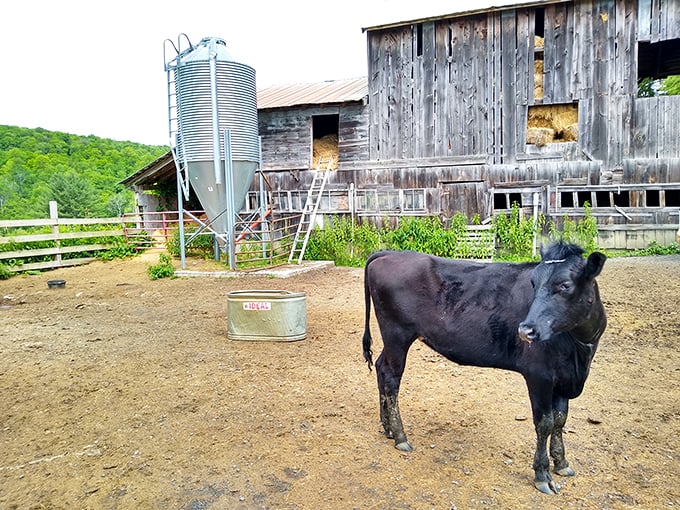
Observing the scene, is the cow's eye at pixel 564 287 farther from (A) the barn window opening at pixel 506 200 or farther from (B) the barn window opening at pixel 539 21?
(B) the barn window opening at pixel 539 21

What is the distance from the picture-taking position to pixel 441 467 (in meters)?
3.55

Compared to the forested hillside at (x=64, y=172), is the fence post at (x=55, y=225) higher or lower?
lower

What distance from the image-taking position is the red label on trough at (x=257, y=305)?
667 centimetres

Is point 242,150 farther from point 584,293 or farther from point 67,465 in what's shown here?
point 584,293

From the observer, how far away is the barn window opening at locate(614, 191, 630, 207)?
14.4 m

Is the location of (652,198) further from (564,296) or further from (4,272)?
(4,272)

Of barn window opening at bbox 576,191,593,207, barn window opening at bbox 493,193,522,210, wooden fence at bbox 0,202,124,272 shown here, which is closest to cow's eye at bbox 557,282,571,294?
barn window opening at bbox 493,193,522,210

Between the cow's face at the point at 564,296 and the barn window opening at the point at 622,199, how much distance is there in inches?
518

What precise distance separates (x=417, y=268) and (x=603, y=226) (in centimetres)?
1243

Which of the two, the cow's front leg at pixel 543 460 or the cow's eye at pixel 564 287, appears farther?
the cow's front leg at pixel 543 460

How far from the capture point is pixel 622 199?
14.5 m

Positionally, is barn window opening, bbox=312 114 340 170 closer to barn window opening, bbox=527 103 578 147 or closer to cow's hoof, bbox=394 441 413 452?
barn window opening, bbox=527 103 578 147

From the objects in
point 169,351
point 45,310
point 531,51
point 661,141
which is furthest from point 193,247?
point 661,141

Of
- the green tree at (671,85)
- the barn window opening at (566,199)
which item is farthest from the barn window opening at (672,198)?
the green tree at (671,85)
